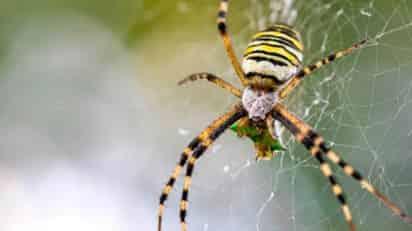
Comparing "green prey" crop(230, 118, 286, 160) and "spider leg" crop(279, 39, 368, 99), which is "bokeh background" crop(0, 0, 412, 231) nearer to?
Result: "green prey" crop(230, 118, 286, 160)

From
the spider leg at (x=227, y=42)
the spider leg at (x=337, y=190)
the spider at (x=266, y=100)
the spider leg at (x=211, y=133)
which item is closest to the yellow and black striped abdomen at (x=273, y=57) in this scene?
the spider at (x=266, y=100)

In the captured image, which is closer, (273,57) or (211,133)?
(273,57)

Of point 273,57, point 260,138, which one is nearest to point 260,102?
point 260,138

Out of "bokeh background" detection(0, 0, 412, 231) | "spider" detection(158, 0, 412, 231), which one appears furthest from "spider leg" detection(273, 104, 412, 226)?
"bokeh background" detection(0, 0, 412, 231)

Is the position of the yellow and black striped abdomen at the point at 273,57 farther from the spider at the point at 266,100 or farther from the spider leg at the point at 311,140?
the spider leg at the point at 311,140

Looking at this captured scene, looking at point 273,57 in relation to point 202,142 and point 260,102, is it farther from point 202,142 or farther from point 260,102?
point 202,142

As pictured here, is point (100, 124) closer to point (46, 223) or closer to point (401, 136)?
point (46, 223)

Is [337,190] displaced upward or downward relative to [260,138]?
downward
